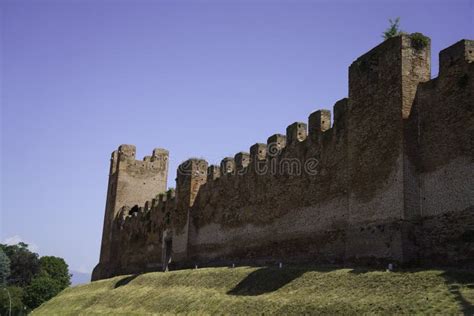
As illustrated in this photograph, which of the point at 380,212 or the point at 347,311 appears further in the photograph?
the point at 380,212

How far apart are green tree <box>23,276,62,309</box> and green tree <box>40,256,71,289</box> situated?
4.90 metres

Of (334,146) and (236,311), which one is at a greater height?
(334,146)

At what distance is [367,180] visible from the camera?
55.7 feet

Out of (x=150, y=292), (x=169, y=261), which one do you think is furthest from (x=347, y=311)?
(x=169, y=261)

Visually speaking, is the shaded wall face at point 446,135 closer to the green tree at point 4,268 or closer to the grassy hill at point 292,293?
the grassy hill at point 292,293

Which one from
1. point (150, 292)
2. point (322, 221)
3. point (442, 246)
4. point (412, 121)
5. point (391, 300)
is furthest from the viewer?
point (150, 292)

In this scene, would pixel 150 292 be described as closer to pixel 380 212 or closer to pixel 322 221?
pixel 322 221

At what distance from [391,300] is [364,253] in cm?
391

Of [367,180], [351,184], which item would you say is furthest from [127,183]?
[367,180]

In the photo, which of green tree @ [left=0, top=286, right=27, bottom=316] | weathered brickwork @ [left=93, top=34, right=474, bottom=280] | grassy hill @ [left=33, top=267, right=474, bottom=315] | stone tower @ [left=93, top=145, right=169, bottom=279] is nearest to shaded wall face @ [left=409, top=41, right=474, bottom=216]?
weathered brickwork @ [left=93, top=34, right=474, bottom=280]

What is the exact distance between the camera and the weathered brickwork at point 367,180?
14672 mm

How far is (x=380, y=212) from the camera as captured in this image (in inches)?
633

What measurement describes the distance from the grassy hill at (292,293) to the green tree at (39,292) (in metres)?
36.7

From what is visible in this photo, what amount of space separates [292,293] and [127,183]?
91.2 feet
